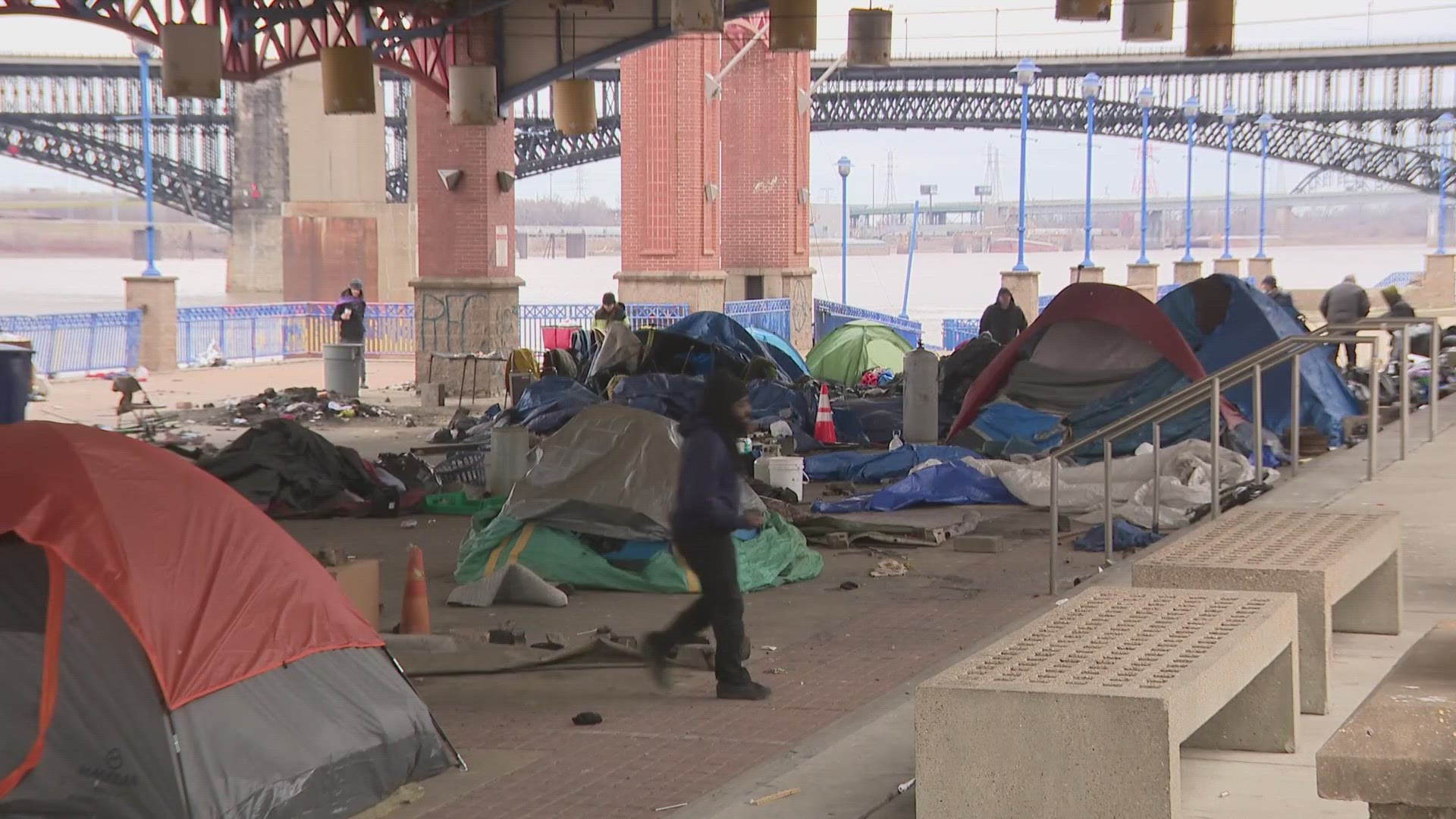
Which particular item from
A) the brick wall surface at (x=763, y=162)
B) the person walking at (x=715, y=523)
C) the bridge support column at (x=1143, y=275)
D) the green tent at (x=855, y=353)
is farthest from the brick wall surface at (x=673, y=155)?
the bridge support column at (x=1143, y=275)

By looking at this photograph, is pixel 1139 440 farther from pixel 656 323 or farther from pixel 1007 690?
pixel 656 323

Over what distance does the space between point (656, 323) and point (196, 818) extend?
27.7m

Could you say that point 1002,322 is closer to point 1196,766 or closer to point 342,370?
point 342,370

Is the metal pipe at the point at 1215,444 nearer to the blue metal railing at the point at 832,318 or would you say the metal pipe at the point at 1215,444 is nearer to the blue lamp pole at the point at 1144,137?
the blue metal railing at the point at 832,318

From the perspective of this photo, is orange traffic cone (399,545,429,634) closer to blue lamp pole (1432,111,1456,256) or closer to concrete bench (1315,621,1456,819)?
concrete bench (1315,621,1456,819)

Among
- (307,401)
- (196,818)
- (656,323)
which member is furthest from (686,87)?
(196,818)

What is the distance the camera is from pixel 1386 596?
8.77m

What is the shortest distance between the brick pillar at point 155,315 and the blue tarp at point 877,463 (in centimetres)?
1959

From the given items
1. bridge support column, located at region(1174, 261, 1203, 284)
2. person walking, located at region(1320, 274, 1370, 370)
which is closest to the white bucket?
person walking, located at region(1320, 274, 1370, 370)

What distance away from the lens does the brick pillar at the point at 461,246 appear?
28.7 m

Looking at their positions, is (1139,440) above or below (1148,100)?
below

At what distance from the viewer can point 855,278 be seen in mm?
133625

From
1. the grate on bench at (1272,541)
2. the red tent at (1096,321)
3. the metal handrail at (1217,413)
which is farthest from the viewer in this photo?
the red tent at (1096,321)

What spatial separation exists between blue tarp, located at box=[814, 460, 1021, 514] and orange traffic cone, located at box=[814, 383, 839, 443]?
4171mm
